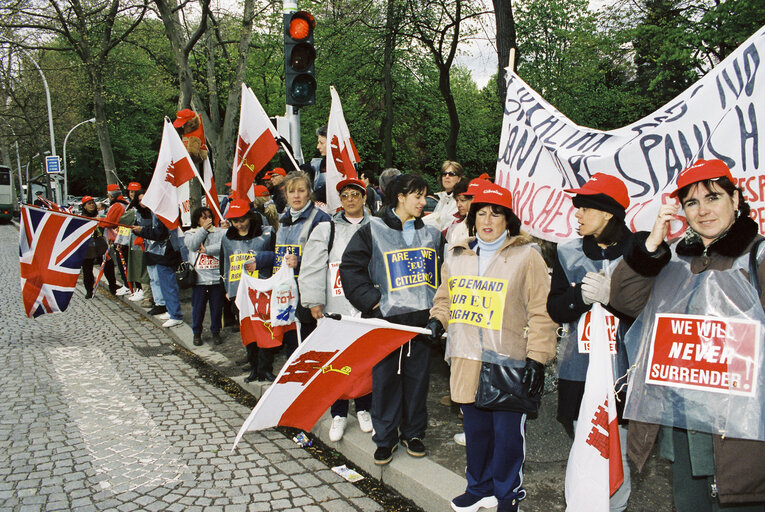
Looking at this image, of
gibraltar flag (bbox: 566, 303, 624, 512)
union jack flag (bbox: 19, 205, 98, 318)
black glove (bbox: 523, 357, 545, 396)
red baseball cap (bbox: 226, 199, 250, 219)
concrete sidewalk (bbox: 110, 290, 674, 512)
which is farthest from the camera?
union jack flag (bbox: 19, 205, 98, 318)

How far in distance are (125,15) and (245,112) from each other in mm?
12803

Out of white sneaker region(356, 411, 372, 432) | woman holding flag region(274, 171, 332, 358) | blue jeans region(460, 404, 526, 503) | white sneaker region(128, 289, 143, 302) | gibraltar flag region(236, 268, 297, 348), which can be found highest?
woman holding flag region(274, 171, 332, 358)

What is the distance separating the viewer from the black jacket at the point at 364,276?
11.9ft

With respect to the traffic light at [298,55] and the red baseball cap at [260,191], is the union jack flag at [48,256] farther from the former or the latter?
the traffic light at [298,55]

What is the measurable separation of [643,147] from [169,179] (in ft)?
18.0

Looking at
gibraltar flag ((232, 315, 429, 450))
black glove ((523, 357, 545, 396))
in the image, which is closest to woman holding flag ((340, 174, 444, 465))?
gibraltar flag ((232, 315, 429, 450))

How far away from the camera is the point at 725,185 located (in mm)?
2186

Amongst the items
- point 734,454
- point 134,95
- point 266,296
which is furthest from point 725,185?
point 134,95

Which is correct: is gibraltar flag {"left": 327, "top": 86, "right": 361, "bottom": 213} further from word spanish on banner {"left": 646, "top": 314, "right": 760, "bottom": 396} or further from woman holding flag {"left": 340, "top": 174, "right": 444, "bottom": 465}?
word spanish on banner {"left": 646, "top": 314, "right": 760, "bottom": 396}

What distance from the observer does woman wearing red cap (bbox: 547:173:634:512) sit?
2.66 metres

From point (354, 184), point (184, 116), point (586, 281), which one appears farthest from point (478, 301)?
point (184, 116)

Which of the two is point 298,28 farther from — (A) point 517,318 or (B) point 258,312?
(A) point 517,318

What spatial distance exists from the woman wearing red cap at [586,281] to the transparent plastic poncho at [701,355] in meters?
0.29

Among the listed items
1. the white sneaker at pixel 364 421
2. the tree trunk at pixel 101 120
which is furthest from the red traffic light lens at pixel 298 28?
the tree trunk at pixel 101 120
